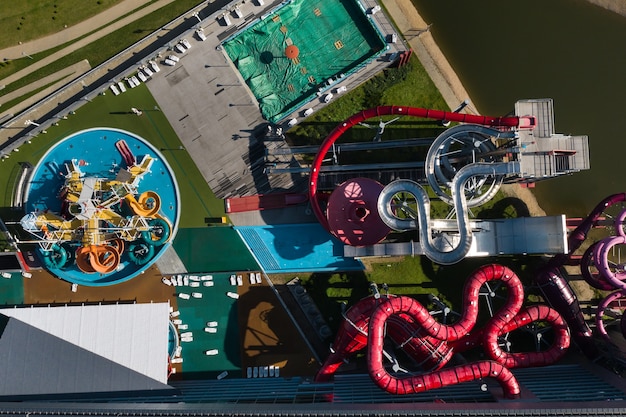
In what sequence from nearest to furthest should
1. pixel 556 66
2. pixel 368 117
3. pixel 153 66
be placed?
pixel 368 117 → pixel 153 66 → pixel 556 66

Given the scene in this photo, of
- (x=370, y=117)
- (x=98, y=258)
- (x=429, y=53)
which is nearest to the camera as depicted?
Result: (x=370, y=117)

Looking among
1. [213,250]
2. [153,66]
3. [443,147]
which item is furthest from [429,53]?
[213,250]

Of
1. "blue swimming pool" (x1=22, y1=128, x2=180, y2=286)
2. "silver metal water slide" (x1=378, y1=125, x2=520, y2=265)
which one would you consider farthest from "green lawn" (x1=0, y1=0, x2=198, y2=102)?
"silver metal water slide" (x1=378, y1=125, x2=520, y2=265)

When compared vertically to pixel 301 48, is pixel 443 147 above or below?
below

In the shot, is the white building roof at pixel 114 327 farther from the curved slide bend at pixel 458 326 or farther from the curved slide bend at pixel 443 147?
the curved slide bend at pixel 443 147

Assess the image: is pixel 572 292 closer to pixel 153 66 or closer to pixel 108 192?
pixel 108 192

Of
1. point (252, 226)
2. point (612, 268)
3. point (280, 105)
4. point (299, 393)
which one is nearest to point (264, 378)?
point (299, 393)
